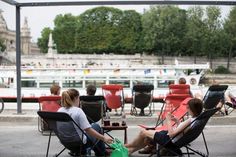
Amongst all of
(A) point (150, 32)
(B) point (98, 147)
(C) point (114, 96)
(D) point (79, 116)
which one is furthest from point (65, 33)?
(D) point (79, 116)

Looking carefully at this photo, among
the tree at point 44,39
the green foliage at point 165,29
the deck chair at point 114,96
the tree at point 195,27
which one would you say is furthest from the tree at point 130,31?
the deck chair at point 114,96

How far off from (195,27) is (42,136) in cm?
6849

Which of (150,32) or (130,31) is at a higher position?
(130,31)

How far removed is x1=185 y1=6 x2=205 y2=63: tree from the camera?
251 ft

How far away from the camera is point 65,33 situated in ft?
330

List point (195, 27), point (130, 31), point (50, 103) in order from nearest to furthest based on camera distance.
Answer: point (50, 103) → point (195, 27) → point (130, 31)

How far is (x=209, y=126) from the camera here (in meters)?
11.5

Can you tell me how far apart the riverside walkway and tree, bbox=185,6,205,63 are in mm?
65033

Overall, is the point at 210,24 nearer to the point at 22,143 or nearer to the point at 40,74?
the point at 40,74

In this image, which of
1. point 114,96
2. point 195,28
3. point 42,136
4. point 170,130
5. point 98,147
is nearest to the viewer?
point 170,130

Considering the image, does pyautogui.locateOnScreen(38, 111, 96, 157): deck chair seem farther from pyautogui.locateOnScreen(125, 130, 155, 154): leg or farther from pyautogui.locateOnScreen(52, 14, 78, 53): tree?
pyautogui.locateOnScreen(52, 14, 78, 53): tree

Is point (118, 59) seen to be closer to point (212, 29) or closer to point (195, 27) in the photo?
point (195, 27)

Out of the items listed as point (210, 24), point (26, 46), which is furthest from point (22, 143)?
point (26, 46)

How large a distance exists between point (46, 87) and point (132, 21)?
240ft
